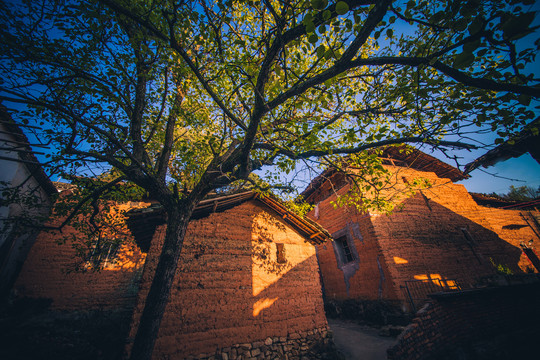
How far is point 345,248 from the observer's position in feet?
36.0

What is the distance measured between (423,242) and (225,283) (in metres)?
10.3

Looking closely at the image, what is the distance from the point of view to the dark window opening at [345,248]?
10565mm

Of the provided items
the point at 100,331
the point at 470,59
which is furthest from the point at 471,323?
the point at 100,331

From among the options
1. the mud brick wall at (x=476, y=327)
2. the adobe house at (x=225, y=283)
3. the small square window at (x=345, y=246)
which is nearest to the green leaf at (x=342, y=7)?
the adobe house at (x=225, y=283)

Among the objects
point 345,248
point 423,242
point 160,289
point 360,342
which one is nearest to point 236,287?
point 160,289

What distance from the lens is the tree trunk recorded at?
3.29m

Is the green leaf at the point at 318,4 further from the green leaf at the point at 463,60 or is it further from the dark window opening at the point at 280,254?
the dark window opening at the point at 280,254

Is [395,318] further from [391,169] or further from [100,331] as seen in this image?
[100,331]

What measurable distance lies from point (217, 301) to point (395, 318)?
7.37 m

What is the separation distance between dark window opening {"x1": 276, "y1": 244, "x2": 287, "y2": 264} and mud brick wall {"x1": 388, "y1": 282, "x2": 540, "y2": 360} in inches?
152

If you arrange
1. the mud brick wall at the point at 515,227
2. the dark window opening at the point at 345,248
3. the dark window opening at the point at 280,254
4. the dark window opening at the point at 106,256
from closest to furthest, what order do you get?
the dark window opening at the point at 280,254, the dark window opening at the point at 106,256, the dark window opening at the point at 345,248, the mud brick wall at the point at 515,227

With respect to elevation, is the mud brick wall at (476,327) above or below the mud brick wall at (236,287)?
below

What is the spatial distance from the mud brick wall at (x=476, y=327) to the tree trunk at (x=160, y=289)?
578 cm

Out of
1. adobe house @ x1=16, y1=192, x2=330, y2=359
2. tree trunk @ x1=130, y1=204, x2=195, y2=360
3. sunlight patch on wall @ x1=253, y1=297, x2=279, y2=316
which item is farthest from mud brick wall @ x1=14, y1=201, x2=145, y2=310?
tree trunk @ x1=130, y1=204, x2=195, y2=360
